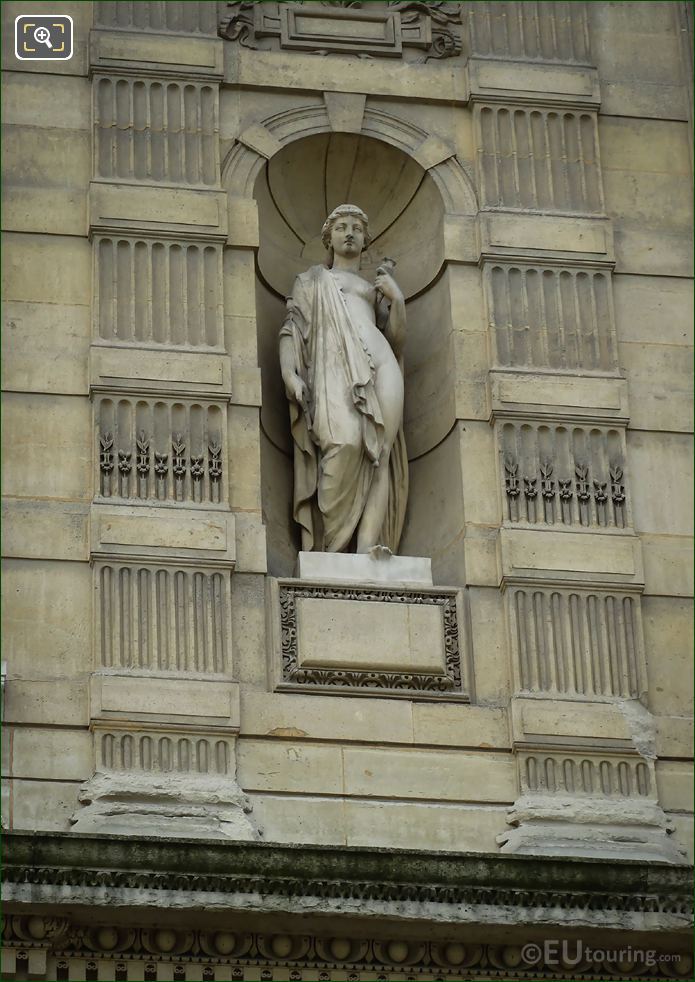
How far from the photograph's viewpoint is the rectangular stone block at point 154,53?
66.8 feet

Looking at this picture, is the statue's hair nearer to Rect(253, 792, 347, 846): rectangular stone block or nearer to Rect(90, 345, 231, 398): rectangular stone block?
Rect(90, 345, 231, 398): rectangular stone block

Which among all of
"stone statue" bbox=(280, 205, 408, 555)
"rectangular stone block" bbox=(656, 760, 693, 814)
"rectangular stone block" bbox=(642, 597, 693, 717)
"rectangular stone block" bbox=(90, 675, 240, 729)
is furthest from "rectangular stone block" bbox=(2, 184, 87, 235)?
"rectangular stone block" bbox=(656, 760, 693, 814)

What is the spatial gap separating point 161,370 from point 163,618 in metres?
1.73

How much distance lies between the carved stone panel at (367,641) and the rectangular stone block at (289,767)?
43cm

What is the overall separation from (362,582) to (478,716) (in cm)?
114

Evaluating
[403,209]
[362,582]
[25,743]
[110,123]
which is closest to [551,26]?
[403,209]

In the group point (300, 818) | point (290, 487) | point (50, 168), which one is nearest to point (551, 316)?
point (290, 487)

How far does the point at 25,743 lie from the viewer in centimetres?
1808

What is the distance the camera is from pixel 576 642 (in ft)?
62.3

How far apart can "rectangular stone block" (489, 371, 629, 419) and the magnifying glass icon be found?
3791 mm

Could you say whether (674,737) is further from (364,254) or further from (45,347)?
(45,347)

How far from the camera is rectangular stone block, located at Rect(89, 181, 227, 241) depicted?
19.8 m

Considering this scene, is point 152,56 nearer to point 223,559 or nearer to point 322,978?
point 223,559

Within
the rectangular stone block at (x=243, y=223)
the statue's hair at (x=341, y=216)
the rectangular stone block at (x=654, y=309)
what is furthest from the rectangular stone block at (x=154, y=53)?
the rectangular stone block at (x=654, y=309)
